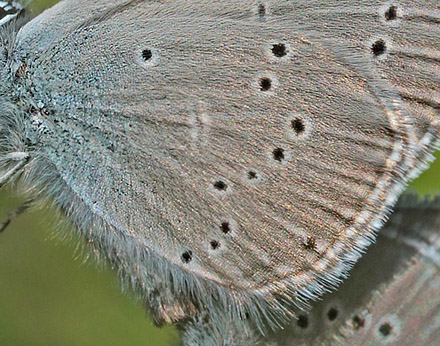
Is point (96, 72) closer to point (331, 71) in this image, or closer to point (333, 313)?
point (331, 71)

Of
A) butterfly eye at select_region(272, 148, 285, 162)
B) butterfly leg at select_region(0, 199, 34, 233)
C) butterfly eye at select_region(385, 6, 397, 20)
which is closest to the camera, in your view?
butterfly eye at select_region(385, 6, 397, 20)

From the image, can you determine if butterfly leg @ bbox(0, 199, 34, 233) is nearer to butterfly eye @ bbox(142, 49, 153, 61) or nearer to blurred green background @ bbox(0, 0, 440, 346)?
blurred green background @ bbox(0, 0, 440, 346)

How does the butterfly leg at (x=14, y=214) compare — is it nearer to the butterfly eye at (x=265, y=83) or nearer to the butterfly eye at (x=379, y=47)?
the butterfly eye at (x=265, y=83)

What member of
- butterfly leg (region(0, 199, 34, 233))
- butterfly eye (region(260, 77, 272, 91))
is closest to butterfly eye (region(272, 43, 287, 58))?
butterfly eye (region(260, 77, 272, 91))

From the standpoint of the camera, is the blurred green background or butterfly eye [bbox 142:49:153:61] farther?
the blurred green background

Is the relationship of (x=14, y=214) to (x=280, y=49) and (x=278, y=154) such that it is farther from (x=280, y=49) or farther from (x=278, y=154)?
(x=280, y=49)
